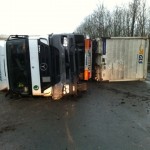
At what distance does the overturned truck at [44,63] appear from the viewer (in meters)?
8.77

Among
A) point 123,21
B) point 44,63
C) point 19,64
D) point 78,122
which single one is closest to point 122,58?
point 44,63

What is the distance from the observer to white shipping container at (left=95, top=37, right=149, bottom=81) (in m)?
13.1

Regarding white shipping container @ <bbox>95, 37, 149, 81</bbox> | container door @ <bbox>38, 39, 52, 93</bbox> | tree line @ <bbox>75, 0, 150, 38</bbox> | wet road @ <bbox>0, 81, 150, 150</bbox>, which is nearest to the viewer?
wet road @ <bbox>0, 81, 150, 150</bbox>

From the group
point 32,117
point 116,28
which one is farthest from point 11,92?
point 116,28

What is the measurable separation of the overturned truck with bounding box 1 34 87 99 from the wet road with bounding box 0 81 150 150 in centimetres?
47

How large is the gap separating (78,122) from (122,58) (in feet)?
24.7

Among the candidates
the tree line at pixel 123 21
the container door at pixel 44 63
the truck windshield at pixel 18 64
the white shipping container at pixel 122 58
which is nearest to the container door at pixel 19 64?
the truck windshield at pixel 18 64

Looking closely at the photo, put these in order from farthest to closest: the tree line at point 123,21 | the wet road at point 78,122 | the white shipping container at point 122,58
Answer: the tree line at point 123,21 < the white shipping container at point 122,58 < the wet road at point 78,122

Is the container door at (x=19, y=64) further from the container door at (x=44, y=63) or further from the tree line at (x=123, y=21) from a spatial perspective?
the tree line at (x=123, y=21)

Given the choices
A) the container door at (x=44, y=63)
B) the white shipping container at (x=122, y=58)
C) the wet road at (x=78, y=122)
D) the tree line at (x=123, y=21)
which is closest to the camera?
the wet road at (x=78, y=122)

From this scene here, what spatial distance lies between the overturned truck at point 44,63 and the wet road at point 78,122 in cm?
47

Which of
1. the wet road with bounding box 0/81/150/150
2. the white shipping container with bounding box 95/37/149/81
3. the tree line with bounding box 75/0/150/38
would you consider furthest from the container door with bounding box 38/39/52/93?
the tree line with bounding box 75/0/150/38

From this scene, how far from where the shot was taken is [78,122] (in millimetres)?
6414

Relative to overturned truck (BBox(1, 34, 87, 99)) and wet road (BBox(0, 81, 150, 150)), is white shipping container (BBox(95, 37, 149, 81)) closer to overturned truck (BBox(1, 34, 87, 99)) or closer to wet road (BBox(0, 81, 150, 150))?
wet road (BBox(0, 81, 150, 150))
